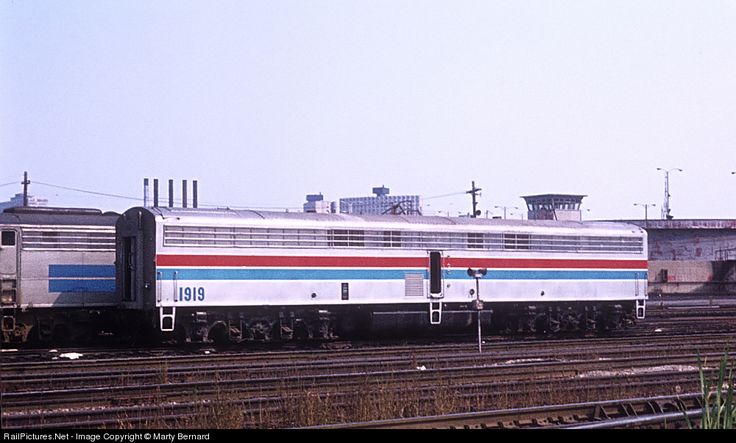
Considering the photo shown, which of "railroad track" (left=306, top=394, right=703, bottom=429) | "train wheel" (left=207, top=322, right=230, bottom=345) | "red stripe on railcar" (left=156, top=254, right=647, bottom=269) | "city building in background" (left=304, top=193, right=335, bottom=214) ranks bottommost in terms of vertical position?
"railroad track" (left=306, top=394, right=703, bottom=429)

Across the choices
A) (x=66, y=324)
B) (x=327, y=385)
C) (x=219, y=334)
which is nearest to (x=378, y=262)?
(x=219, y=334)

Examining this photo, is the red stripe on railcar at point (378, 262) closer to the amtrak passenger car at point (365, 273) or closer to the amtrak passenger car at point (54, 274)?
the amtrak passenger car at point (365, 273)

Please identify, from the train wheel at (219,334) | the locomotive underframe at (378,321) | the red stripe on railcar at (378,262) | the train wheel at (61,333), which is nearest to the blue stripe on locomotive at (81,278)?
the train wheel at (61,333)

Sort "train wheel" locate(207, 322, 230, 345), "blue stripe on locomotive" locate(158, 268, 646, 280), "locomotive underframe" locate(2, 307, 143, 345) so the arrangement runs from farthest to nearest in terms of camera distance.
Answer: "train wheel" locate(207, 322, 230, 345)
"locomotive underframe" locate(2, 307, 143, 345)
"blue stripe on locomotive" locate(158, 268, 646, 280)

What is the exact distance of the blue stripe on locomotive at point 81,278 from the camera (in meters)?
25.3

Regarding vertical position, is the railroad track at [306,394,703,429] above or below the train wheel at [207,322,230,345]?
below

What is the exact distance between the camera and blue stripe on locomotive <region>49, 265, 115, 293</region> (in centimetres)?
2533

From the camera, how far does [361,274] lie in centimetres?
2727

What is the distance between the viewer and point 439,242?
94.7 feet

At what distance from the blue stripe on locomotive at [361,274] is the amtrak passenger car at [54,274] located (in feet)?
8.73

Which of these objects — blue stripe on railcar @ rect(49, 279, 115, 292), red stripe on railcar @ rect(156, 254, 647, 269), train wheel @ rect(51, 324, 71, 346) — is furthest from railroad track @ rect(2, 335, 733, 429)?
train wheel @ rect(51, 324, 71, 346)

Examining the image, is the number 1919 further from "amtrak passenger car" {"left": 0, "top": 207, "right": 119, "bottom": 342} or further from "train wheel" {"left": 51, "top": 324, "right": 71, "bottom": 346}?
"train wheel" {"left": 51, "top": 324, "right": 71, "bottom": 346}

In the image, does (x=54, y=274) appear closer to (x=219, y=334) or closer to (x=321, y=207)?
(x=219, y=334)

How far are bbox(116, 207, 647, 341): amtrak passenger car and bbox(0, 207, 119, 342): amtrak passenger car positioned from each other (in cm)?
111
